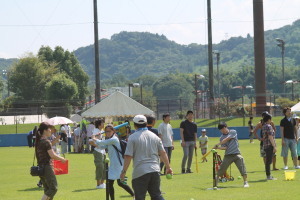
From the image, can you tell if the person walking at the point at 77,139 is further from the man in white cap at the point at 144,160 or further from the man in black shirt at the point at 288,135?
the man in white cap at the point at 144,160

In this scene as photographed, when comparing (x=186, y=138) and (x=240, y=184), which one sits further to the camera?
(x=186, y=138)

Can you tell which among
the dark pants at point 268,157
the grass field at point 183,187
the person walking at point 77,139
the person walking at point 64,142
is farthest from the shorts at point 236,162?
the person walking at point 77,139

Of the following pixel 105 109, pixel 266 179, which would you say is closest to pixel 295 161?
pixel 266 179

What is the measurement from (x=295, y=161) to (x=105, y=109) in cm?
1495

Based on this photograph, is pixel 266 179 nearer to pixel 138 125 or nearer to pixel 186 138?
pixel 186 138

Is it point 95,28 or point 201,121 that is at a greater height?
point 95,28

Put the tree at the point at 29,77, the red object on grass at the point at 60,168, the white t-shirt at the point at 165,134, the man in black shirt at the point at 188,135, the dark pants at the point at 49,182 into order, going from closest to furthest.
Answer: the dark pants at the point at 49,182 < the red object on grass at the point at 60,168 < the white t-shirt at the point at 165,134 < the man in black shirt at the point at 188,135 < the tree at the point at 29,77

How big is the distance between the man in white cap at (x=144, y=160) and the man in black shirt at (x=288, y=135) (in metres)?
10.5

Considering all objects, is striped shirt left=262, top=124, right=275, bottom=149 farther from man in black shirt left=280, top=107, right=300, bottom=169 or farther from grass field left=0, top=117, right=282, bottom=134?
grass field left=0, top=117, right=282, bottom=134

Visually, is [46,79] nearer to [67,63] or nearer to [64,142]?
[67,63]

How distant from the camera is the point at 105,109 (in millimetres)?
33969

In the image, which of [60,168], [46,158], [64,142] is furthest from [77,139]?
[46,158]

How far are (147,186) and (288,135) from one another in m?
11.0

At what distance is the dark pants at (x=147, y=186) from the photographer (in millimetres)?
10430
